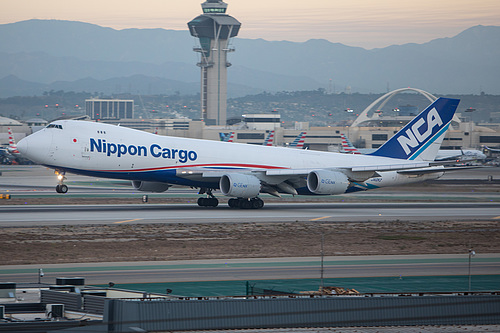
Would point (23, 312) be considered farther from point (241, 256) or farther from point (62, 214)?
point (62, 214)

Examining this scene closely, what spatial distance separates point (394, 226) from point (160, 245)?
53.0ft

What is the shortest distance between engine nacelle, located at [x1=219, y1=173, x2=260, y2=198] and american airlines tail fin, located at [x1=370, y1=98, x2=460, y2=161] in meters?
13.9

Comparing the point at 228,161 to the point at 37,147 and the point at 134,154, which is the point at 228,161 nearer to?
the point at 134,154

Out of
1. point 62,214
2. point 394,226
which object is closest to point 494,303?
point 394,226

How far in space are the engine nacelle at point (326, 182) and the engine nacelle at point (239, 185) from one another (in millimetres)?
4142

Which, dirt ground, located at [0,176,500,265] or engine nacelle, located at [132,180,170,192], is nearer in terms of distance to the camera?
dirt ground, located at [0,176,500,265]

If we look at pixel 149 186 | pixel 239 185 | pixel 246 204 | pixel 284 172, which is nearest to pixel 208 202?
pixel 246 204

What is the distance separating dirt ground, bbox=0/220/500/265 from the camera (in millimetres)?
30766

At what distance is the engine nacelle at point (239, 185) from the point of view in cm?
4759

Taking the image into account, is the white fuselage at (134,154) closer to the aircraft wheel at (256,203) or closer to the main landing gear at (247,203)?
the main landing gear at (247,203)

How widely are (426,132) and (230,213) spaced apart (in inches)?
703

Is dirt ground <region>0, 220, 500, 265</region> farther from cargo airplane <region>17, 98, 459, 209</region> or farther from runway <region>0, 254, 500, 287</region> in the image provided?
cargo airplane <region>17, 98, 459, 209</region>

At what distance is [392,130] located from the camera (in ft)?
542

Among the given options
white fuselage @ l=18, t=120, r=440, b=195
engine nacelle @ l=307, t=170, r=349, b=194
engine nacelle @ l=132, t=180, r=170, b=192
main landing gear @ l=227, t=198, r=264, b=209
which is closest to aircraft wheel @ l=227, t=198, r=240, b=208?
main landing gear @ l=227, t=198, r=264, b=209
